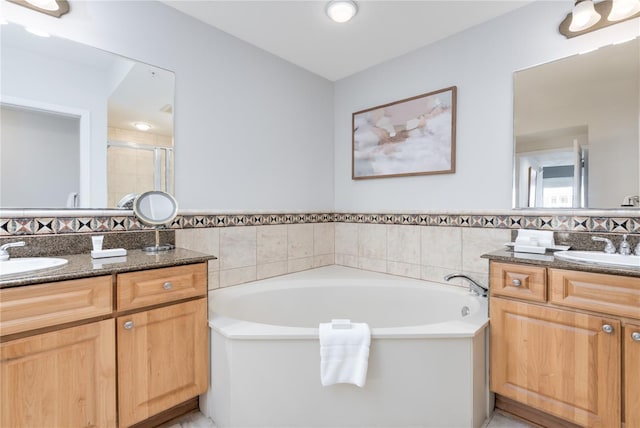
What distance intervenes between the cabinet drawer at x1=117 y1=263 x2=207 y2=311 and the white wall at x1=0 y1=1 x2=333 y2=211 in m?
0.63

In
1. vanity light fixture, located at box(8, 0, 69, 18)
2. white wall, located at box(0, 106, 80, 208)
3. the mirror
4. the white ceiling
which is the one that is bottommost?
the mirror

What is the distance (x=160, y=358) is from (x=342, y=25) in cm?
233

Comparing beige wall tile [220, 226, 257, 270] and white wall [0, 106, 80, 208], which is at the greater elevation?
white wall [0, 106, 80, 208]

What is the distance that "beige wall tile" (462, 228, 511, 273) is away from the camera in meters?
2.05

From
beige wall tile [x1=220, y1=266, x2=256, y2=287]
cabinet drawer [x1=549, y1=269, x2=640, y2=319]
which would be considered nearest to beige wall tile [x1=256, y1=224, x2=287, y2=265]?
beige wall tile [x1=220, y1=266, x2=256, y2=287]

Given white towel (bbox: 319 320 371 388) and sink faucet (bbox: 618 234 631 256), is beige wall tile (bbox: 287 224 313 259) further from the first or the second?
sink faucet (bbox: 618 234 631 256)

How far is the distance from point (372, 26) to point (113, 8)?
5.28 feet

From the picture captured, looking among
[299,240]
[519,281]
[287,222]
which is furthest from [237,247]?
[519,281]

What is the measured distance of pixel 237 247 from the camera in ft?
7.53

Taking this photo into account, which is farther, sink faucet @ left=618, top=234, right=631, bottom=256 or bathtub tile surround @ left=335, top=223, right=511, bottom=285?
bathtub tile surround @ left=335, top=223, right=511, bottom=285

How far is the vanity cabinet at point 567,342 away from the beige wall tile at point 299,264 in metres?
1.54

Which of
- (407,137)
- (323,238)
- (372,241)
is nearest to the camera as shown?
(407,137)

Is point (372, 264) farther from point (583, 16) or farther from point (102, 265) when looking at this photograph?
point (583, 16)

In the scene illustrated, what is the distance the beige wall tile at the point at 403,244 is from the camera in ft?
8.11
